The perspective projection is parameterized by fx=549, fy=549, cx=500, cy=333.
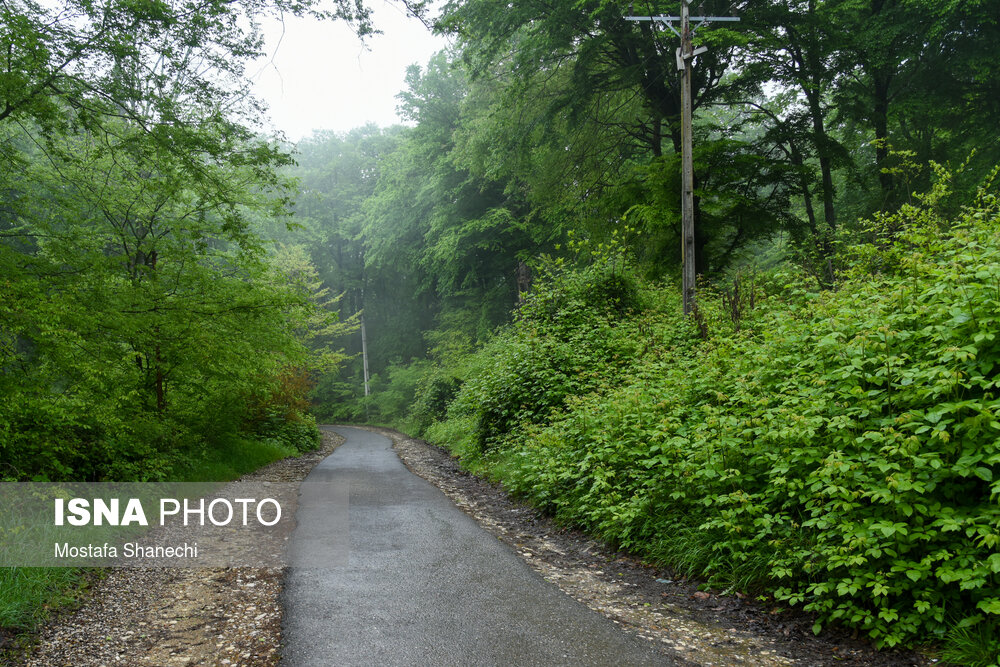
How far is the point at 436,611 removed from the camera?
409 cm

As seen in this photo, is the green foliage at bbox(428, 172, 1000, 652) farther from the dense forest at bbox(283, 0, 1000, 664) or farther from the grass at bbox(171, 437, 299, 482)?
the grass at bbox(171, 437, 299, 482)

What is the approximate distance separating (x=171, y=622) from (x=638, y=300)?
33.8 feet

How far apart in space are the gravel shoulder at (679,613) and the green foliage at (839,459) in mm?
156

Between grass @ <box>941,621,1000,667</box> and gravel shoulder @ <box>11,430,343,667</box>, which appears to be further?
gravel shoulder @ <box>11,430,343,667</box>

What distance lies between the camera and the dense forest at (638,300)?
3.67 meters

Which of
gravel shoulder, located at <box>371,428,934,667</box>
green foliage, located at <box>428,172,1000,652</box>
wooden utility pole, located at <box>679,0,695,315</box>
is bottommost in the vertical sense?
gravel shoulder, located at <box>371,428,934,667</box>

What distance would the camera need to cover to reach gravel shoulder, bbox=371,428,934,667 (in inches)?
135

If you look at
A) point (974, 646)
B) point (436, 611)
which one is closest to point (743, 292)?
point (974, 646)

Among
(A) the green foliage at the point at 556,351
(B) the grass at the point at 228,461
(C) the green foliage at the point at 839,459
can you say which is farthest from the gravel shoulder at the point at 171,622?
(A) the green foliage at the point at 556,351

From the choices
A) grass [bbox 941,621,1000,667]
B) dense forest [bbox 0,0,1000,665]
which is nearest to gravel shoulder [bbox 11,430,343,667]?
dense forest [bbox 0,0,1000,665]

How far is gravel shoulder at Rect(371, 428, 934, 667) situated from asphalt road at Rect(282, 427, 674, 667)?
23 centimetres

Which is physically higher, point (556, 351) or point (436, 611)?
point (556, 351)

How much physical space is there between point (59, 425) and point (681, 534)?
5982mm

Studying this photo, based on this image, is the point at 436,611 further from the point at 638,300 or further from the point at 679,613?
the point at 638,300
